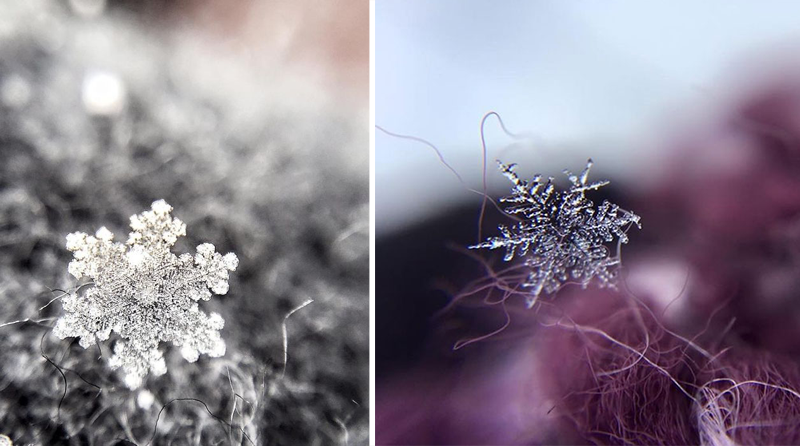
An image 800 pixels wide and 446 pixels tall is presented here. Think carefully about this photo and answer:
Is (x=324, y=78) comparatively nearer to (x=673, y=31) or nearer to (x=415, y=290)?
(x=415, y=290)

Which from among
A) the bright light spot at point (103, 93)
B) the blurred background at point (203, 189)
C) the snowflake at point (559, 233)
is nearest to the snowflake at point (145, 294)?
the blurred background at point (203, 189)

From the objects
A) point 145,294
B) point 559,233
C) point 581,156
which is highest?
point 581,156

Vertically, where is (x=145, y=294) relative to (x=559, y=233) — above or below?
below

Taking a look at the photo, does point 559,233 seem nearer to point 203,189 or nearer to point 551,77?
point 551,77

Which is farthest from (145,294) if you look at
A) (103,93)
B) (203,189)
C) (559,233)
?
(559,233)

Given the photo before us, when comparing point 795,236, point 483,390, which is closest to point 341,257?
point 483,390
